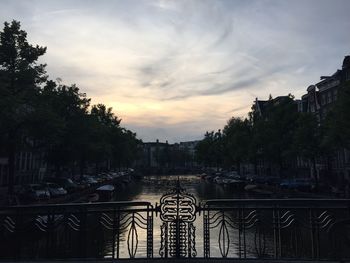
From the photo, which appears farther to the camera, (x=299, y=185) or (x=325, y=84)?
(x=325, y=84)

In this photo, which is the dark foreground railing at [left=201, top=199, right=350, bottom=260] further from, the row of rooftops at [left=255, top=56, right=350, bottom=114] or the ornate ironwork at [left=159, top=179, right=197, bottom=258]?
the row of rooftops at [left=255, top=56, right=350, bottom=114]

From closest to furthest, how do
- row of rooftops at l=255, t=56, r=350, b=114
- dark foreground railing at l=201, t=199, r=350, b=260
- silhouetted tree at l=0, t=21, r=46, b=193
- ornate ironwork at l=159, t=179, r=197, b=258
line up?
dark foreground railing at l=201, t=199, r=350, b=260 < ornate ironwork at l=159, t=179, r=197, b=258 < silhouetted tree at l=0, t=21, r=46, b=193 < row of rooftops at l=255, t=56, r=350, b=114

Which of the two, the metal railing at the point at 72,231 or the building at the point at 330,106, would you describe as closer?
the metal railing at the point at 72,231

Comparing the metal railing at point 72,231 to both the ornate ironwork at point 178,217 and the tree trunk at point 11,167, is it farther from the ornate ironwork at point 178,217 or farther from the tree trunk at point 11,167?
the tree trunk at point 11,167

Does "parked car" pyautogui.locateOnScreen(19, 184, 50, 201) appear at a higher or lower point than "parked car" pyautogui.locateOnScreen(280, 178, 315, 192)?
lower

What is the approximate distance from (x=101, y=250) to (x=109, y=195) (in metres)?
33.9

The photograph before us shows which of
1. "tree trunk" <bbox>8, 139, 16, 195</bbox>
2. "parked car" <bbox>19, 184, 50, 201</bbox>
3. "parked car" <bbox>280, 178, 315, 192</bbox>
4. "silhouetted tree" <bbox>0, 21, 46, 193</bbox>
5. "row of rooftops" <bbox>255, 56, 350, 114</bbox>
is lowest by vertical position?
"parked car" <bbox>19, 184, 50, 201</bbox>

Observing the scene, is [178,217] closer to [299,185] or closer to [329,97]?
[299,185]

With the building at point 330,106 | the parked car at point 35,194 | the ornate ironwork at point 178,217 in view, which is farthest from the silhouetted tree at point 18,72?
the building at point 330,106

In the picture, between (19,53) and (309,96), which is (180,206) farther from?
(309,96)

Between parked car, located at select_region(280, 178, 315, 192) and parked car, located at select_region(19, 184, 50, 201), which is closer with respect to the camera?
parked car, located at select_region(19, 184, 50, 201)

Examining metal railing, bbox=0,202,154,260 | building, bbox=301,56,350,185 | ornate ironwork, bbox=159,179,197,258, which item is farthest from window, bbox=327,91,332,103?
ornate ironwork, bbox=159,179,197,258

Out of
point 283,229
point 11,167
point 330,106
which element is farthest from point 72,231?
point 330,106

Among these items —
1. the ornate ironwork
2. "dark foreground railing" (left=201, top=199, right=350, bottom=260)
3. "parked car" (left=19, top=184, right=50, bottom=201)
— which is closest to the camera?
"dark foreground railing" (left=201, top=199, right=350, bottom=260)
